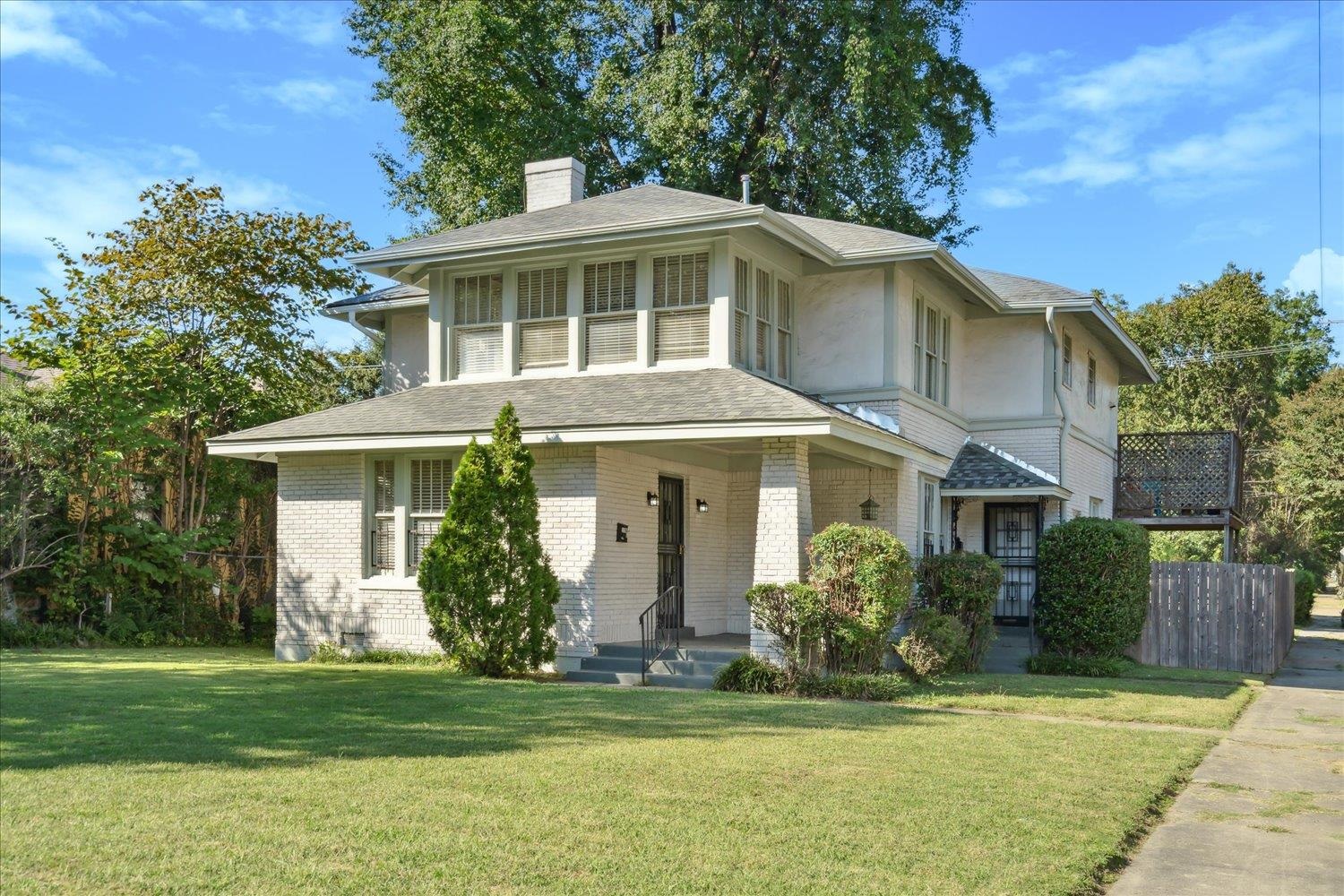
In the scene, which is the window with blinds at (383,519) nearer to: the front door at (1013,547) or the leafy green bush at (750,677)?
the leafy green bush at (750,677)

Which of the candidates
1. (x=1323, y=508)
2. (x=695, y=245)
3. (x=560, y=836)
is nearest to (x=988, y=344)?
(x=695, y=245)

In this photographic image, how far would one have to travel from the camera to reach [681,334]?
645 inches

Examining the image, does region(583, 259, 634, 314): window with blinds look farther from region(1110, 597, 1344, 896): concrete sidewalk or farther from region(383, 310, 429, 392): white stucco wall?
region(1110, 597, 1344, 896): concrete sidewalk

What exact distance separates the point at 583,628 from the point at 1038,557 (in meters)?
7.55

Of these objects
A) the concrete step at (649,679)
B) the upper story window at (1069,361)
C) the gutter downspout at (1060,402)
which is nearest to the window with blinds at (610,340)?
the concrete step at (649,679)

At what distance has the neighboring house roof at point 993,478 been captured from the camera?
61.3ft

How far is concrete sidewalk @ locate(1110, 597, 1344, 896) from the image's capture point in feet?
20.5

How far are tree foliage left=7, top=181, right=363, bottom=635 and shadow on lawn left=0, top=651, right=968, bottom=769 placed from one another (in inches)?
196

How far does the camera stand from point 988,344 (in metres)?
21.0

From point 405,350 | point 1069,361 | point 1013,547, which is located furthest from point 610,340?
point 1069,361

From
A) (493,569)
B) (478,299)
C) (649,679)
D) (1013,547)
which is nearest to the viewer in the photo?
(493,569)

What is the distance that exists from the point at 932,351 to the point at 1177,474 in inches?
345

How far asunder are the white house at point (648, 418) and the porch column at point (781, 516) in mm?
26

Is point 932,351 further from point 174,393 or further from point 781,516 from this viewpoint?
point 174,393
